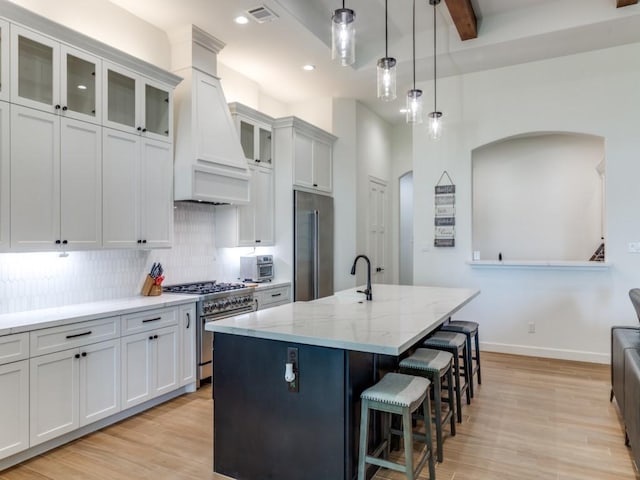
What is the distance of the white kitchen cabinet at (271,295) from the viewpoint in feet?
15.3

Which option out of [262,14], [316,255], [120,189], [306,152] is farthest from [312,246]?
[262,14]

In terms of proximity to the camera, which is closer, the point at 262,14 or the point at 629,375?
the point at 629,375

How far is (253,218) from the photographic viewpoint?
4.95m

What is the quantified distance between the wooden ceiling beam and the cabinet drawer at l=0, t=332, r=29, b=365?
4.40 metres

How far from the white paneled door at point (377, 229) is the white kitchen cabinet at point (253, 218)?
2.09 m

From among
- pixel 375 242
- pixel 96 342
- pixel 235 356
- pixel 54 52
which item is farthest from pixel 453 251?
pixel 54 52

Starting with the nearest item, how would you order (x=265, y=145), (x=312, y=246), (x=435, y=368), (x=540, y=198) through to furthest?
(x=435, y=368) < (x=265, y=145) < (x=312, y=246) < (x=540, y=198)

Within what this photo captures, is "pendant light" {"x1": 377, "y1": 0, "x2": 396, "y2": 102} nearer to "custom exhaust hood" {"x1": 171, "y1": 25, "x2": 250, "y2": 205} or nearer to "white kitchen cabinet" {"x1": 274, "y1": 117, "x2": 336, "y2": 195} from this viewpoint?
"custom exhaust hood" {"x1": 171, "y1": 25, "x2": 250, "y2": 205}

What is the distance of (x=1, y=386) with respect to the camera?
8.05ft

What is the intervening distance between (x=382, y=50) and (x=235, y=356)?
4.26 meters

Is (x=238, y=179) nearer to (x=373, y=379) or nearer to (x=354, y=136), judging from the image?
(x=354, y=136)

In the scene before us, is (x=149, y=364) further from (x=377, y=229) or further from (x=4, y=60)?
(x=377, y=229)

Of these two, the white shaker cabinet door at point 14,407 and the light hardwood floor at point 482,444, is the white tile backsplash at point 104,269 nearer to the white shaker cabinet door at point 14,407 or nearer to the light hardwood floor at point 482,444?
the white shaker cabinet door at point 14,407

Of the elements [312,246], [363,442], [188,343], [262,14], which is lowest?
[363,442]
